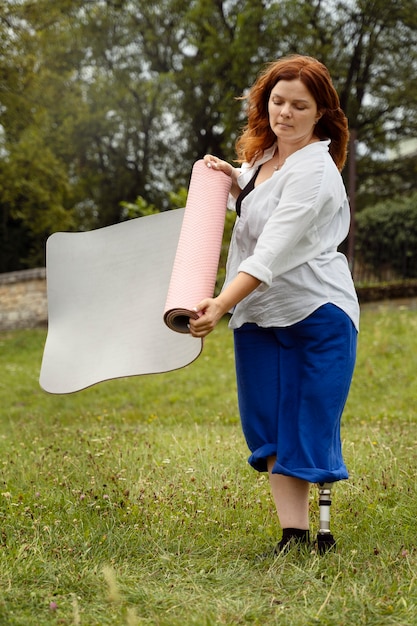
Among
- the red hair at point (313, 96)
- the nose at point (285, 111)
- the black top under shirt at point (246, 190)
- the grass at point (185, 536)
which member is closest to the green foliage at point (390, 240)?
the grass at point (185, 536)

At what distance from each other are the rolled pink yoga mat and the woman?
2.9 inches

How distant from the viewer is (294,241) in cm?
294

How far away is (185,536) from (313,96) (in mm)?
1832

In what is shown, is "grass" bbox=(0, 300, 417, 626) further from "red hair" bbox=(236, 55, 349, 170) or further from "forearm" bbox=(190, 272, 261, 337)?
"red hair" bbox=(236, 55, 349, 170)

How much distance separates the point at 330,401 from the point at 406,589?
27.4 inches

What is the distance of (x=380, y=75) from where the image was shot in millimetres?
22766

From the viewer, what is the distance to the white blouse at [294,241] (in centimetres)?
292

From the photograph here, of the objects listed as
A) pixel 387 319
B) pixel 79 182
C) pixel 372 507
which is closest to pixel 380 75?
pixel 79 182

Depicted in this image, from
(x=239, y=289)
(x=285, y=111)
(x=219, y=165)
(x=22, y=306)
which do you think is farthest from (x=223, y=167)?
(x=22, y=306)

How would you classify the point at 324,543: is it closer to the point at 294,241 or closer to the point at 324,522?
the point at 324,522

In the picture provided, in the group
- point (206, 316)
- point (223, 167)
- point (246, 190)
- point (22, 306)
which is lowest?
point (206, 316)

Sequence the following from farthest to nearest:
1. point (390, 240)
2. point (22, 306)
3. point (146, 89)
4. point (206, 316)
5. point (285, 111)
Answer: point (146, 89), point (22, 306), point (390, 240), point (285, 111), point (206, 316)

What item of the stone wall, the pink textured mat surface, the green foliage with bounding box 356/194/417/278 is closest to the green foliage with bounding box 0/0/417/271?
the stone wall

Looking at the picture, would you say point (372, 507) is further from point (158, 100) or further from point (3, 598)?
point (158, 100)
